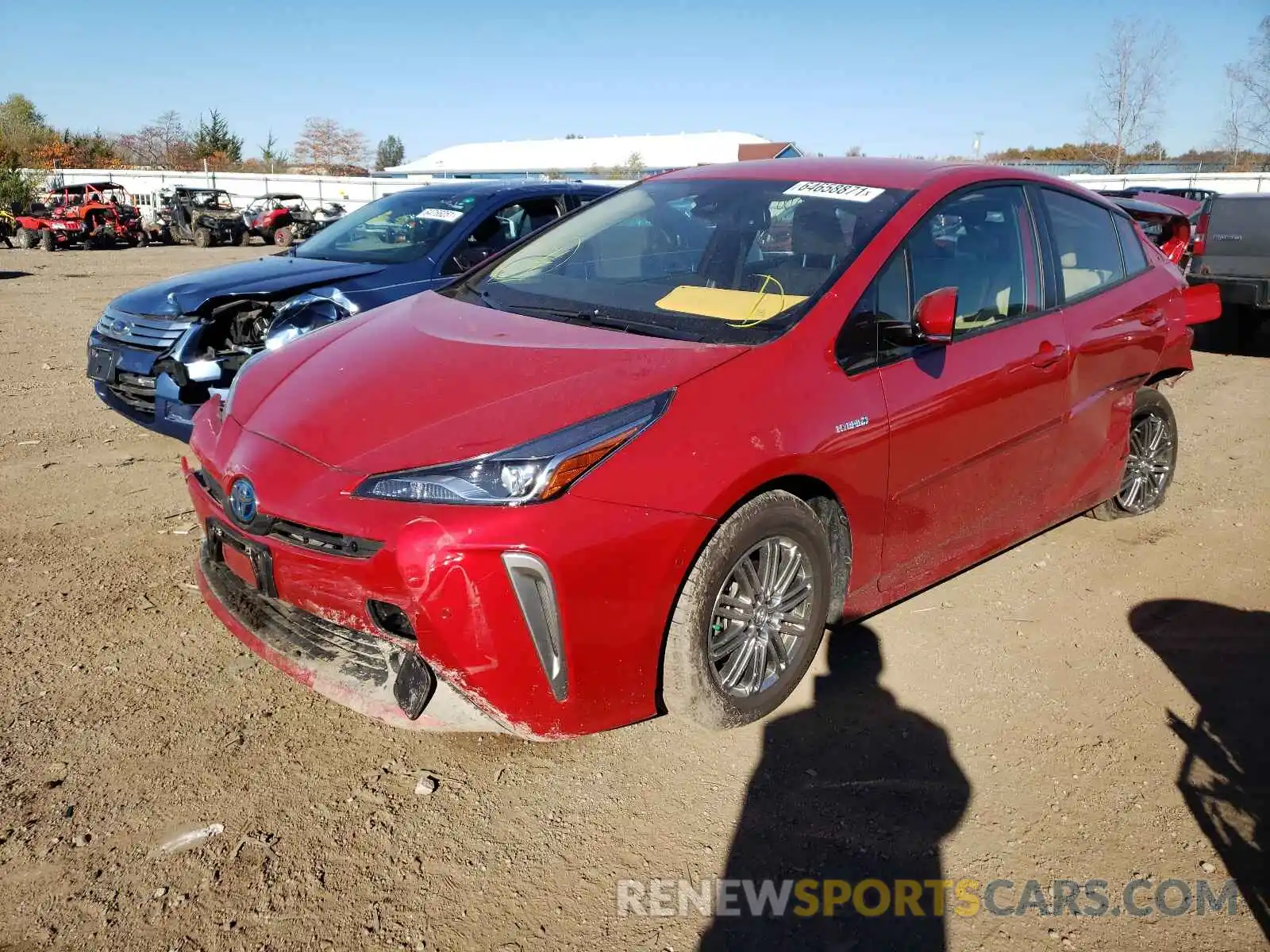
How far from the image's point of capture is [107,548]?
4.34 m

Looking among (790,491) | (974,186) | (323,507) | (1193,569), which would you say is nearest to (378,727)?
(323,507)

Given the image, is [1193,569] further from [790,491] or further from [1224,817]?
[790,491]

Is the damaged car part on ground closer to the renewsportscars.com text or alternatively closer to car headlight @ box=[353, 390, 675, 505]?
car headlight @ box=[353, 390, 675, 505]

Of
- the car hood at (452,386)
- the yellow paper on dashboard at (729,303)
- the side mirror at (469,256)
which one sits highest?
the side mirror at (469,256)

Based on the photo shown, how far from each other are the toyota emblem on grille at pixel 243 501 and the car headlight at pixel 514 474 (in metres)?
0.40

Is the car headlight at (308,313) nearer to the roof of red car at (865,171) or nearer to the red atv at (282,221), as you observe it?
the roof of red car at (865,171)

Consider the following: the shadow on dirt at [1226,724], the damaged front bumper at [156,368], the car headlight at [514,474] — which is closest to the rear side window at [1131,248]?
the shadow on dirt at [1226,724]

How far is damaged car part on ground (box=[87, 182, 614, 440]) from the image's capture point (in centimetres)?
528

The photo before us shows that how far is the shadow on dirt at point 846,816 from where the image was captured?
2305mm

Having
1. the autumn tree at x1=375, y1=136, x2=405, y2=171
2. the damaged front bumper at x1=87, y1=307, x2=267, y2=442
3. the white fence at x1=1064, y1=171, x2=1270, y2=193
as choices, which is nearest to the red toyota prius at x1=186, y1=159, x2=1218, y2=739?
the damaged front bumper at x1=87, y1=307, x2=267, y2=442

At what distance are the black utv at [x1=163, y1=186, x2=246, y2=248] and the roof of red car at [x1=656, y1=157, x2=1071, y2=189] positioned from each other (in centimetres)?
2683

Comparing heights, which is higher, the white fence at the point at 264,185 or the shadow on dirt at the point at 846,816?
the white fence at the point at 264,185

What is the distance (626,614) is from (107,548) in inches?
117

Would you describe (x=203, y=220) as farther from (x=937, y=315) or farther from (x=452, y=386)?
(x=937, y=315)
